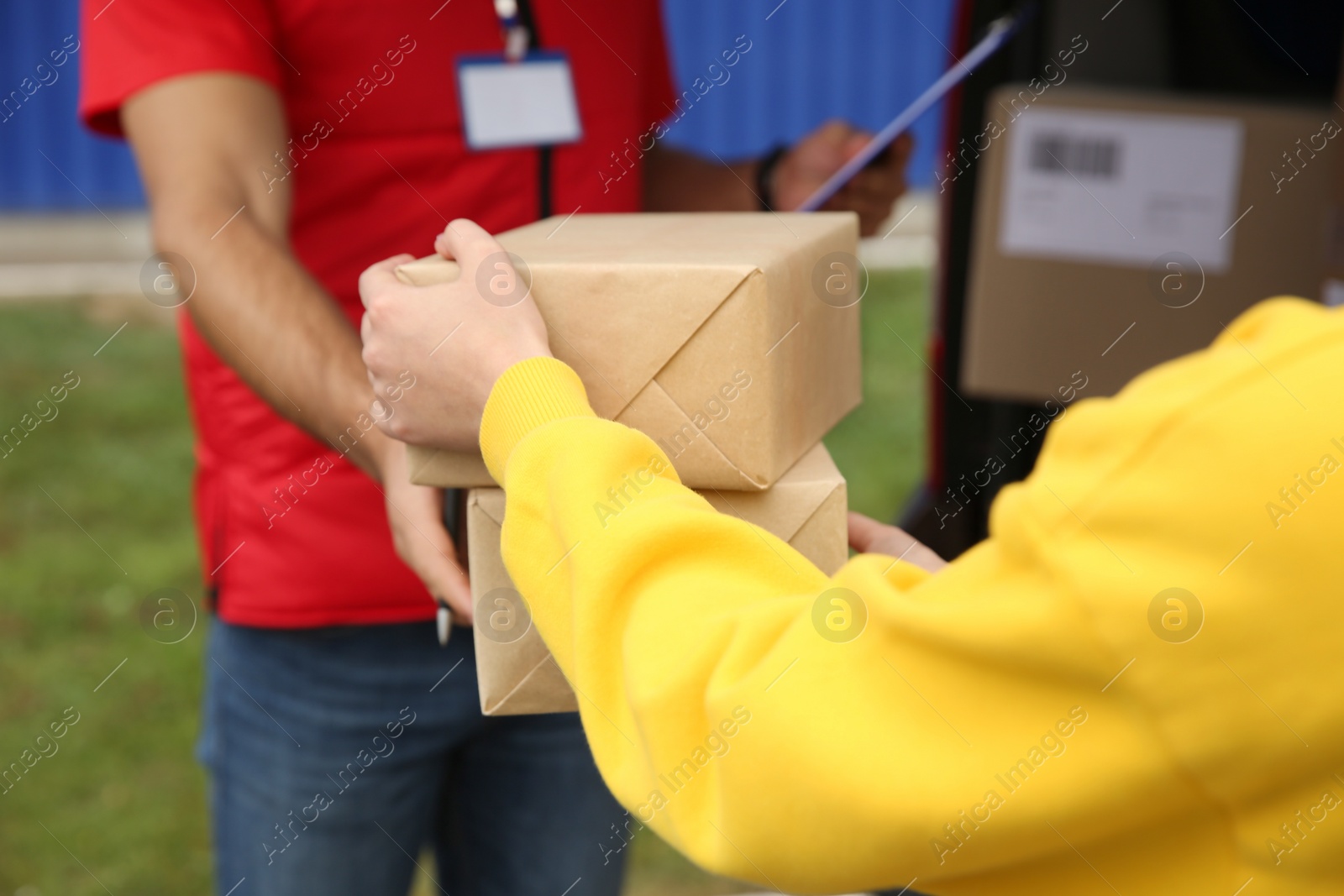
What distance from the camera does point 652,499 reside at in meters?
0.66

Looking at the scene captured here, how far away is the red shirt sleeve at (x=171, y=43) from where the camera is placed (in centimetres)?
107

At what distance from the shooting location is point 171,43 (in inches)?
42.3

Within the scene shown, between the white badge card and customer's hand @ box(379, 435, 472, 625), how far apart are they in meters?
0.37

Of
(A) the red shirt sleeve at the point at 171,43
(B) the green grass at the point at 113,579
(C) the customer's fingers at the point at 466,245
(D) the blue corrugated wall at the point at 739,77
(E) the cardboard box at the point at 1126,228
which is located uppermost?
(A) the red shirt sleeve at the point at 171,43

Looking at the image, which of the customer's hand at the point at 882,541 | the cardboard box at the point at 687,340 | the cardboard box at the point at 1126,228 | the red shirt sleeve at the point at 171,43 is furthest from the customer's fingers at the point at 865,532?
the cardboard box at the point at 1126,228

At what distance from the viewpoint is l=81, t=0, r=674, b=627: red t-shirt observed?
3.76 ft

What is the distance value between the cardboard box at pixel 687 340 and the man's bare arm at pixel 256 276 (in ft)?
0.47

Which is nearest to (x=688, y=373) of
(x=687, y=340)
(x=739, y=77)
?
(x=687, y=340)

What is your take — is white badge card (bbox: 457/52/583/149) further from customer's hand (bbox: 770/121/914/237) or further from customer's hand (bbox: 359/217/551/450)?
customer's hand (bbox: 359/217/551/450)

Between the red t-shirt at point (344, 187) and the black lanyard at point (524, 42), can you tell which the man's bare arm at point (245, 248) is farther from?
the black lanyard at point (524, 42)

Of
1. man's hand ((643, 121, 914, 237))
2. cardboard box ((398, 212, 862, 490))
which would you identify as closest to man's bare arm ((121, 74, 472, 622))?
cardboard box ((398, 212, 862, 490))

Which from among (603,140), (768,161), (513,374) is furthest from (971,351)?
(513,374)

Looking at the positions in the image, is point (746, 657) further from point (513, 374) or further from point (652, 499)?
point (513, 374)

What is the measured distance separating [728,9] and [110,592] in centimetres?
220
